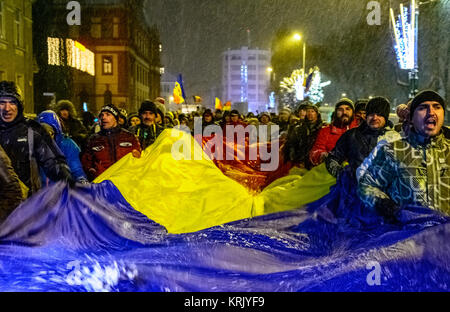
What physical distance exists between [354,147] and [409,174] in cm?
182

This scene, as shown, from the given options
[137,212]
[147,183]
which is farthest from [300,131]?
[137,212]

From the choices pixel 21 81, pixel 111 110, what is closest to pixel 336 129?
pixel 111 110

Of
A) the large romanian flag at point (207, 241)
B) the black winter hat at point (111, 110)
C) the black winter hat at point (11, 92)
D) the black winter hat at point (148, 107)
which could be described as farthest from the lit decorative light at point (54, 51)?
the black winter hat at point (11, 92)

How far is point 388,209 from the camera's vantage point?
3.83 meters

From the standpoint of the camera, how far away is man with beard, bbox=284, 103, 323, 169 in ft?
28.5

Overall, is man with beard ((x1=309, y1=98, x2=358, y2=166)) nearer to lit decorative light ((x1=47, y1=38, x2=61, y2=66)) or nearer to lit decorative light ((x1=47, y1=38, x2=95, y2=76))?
lit decorative light ((x1=47, y1=38, x2=95, y2=76))

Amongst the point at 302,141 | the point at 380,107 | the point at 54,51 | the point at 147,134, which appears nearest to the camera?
the point at 380,107

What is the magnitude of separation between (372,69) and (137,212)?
136ft

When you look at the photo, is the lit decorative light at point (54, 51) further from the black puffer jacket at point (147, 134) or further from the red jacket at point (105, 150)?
the red jacket at point (105, 150)

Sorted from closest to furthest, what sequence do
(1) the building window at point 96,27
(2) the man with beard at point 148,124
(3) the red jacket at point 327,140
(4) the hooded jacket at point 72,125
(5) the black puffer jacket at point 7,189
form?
1. (5) the black puffer jacket at point 7,189
2. (3) the red jacket at point 327,140
3. (2) the man with beard at point 148,124
4. (4) the hooded jacket at point 72,125
5. (1) the building window at point 96,27

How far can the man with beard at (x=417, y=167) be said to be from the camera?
3.99m

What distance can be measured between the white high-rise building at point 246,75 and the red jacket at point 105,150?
145 m

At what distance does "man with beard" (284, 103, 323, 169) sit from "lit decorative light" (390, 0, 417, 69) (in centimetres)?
663

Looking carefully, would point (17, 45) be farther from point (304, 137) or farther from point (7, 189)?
point (7, 189)
